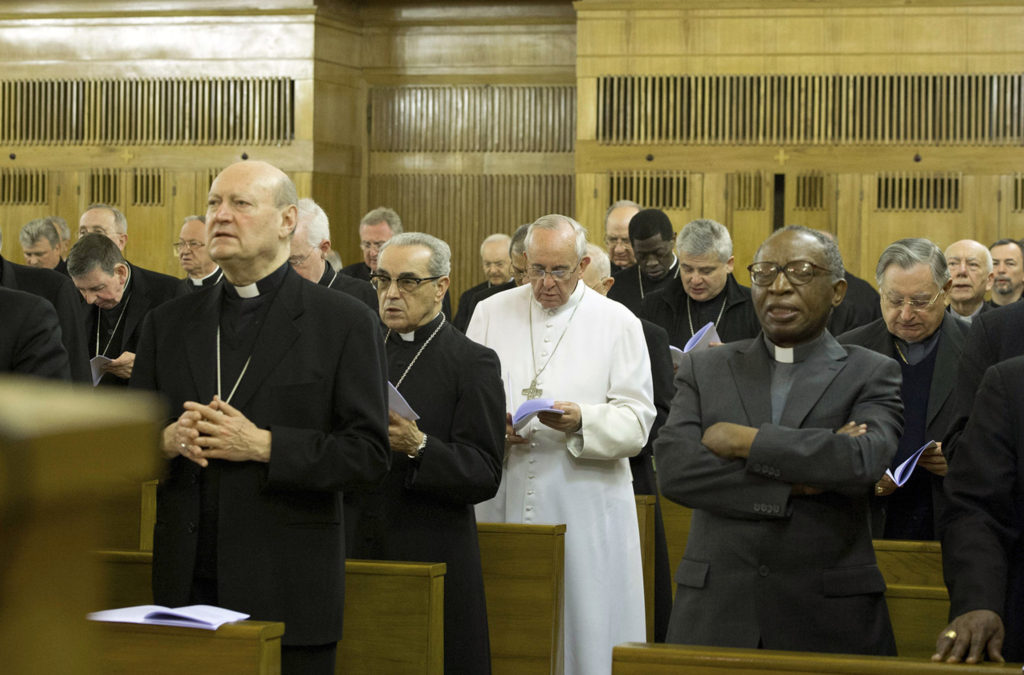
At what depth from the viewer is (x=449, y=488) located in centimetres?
391

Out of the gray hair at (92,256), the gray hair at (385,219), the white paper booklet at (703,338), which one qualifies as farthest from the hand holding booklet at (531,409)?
the gray hair at (385,219)

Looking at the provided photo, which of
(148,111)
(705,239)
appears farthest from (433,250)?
(148,111)

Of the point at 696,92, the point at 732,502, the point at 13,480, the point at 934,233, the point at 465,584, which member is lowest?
the point at 465,584

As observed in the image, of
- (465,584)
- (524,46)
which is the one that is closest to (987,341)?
(465,584)

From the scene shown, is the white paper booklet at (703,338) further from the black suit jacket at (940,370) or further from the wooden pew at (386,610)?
the wooden pew at (386,610)

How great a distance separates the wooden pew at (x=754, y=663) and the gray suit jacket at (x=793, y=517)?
14.4 inches

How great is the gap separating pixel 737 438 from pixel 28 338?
1.83 meters

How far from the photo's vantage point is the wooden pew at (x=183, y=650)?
8.66ft

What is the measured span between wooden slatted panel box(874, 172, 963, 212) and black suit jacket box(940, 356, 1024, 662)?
7.85m

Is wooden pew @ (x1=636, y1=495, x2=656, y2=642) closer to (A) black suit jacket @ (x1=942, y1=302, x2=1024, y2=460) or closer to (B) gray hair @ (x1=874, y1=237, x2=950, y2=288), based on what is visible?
(B) gray hair @ (x1=874, y1=237, x2=950, y2=288)

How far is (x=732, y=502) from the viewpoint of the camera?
10.1 feet

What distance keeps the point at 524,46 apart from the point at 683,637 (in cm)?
900

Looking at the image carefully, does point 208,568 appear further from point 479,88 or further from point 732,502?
point 479,88

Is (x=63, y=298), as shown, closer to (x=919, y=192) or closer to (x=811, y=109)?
(x=811, y=109)
